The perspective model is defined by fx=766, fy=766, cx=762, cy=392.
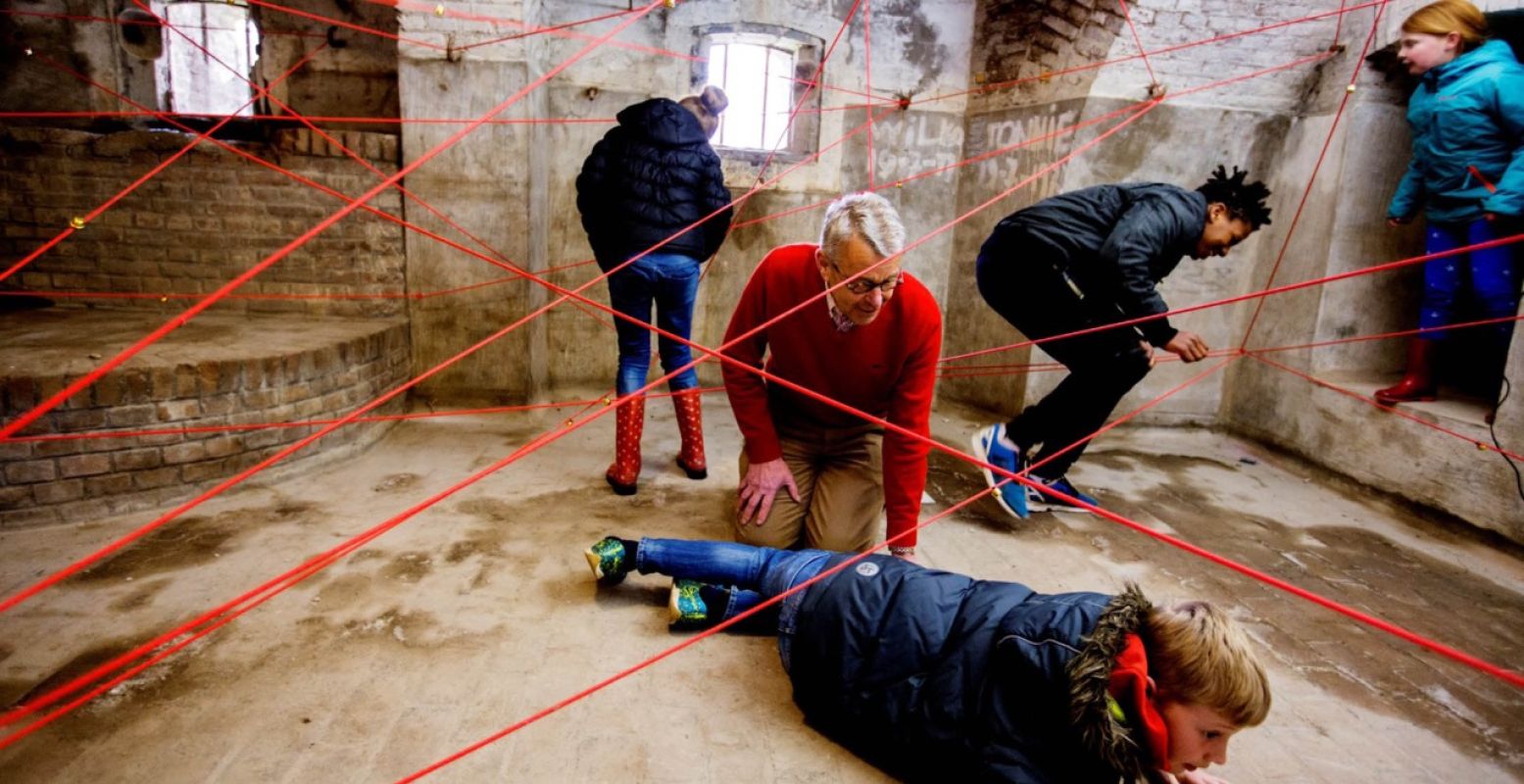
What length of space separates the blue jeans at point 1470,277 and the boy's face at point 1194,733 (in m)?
3.53

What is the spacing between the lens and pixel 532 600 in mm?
2648

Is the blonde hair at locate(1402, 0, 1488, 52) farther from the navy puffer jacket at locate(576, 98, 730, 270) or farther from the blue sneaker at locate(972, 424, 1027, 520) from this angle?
the navy puffer jacket at locate(576, 98, 730, 270)

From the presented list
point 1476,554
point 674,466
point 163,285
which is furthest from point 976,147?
point 163,285

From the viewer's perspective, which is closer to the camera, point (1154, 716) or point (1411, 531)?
point (1154, 716)

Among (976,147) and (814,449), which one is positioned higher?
(976,147)

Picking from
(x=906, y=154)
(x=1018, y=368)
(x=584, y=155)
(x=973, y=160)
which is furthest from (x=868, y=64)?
(x=1018, y=368)

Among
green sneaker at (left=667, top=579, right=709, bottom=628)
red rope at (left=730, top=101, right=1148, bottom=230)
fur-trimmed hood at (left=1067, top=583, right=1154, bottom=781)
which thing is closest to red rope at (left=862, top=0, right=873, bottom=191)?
red rope at (left=730, top=101, right=1148, bottom=230)

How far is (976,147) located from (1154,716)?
4698 mm

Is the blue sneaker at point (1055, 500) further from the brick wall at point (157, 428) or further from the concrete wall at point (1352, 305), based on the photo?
the brick wall at point (157, 428)

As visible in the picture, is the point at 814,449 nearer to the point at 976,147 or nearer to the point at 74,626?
the point at 74,626

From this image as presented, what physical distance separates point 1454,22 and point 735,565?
4.27 meters

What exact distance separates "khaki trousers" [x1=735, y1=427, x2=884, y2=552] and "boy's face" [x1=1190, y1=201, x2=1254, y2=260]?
5.44 feet

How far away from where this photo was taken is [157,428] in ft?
10.8

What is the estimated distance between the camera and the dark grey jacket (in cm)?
→ 315
